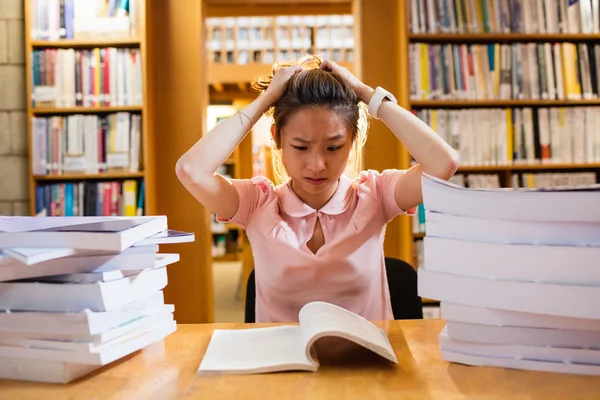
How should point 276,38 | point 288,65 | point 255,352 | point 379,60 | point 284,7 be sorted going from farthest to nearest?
point 276,38
point 284,7
point 379,60
point 288,65
point 255,352

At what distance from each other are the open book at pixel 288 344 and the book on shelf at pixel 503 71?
7.66 feet

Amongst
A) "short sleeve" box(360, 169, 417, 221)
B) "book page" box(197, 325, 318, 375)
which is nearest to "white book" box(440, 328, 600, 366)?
"book page" box(197, 325, 318, 375)

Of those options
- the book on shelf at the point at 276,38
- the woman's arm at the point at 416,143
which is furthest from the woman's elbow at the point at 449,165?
the book on shelf at the point at 276,38

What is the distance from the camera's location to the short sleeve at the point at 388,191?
1446 millimetres

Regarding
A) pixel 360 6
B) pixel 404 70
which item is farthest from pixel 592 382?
pixel 360 6

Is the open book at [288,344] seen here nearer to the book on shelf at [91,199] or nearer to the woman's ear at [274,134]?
the woman's ear at [274,134]

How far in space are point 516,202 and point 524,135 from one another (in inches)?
100

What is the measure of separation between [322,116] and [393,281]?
20.9 inches

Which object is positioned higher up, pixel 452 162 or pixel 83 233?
pixel 452 162

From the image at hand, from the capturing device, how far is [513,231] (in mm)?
705

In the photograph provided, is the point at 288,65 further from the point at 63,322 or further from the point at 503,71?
the point at 503,71

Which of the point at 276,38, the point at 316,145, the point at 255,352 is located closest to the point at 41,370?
the point at 255,352

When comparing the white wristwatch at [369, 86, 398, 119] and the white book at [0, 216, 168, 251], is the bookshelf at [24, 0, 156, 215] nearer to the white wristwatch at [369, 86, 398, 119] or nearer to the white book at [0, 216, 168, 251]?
the white wristwatch at [369, 86, 398, 119]

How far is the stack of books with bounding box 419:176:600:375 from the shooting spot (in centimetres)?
67
